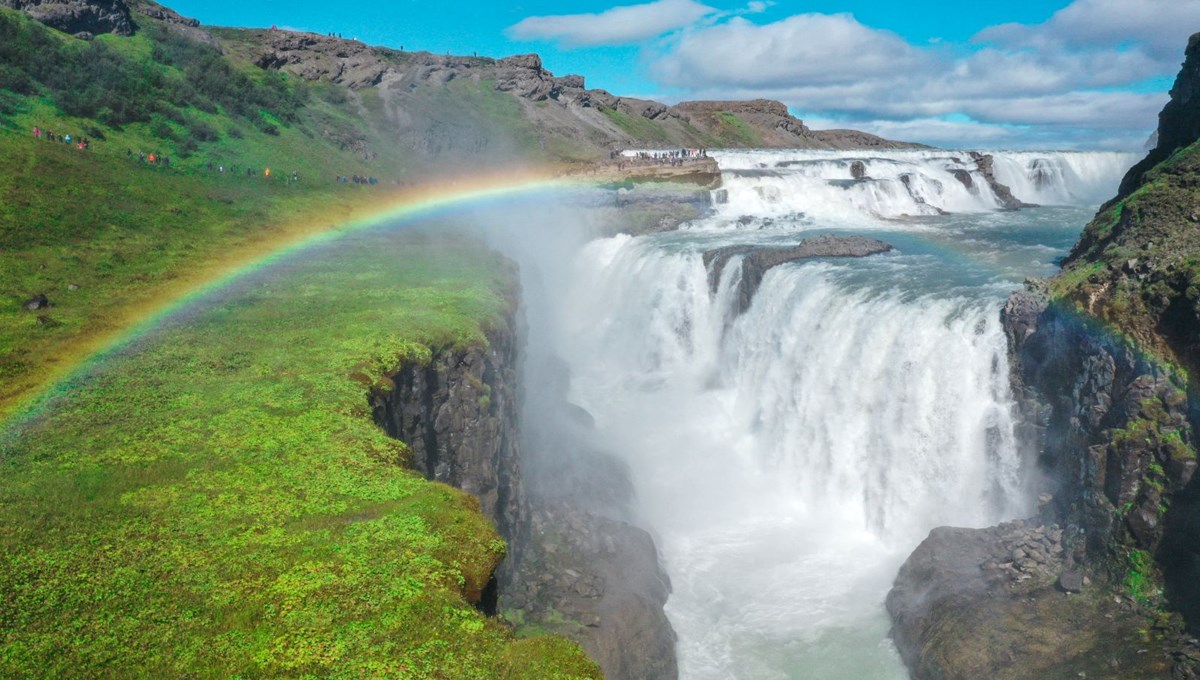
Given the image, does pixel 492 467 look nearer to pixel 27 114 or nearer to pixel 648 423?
pixel 648 423

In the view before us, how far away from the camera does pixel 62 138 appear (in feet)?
116

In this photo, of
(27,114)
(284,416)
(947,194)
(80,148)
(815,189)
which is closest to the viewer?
(284,416)

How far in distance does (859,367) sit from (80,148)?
1404 inches

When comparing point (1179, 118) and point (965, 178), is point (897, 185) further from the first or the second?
point (1179, 118)

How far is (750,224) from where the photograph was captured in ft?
147

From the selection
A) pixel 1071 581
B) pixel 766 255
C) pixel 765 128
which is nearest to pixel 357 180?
pixel 766 255

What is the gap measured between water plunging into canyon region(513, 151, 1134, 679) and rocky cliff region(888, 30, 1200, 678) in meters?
1.09

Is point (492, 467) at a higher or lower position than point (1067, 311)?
lower

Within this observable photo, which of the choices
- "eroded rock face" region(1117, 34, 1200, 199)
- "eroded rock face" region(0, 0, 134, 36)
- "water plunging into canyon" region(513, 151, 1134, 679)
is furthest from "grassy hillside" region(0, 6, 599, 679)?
"eroded rock face" region(0, 0, 134, 36)

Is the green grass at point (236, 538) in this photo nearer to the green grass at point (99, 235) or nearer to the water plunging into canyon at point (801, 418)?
the green grass at point (99, 235)

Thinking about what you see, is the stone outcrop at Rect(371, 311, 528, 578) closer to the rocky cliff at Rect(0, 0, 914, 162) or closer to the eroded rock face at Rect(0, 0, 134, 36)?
the rocky cliff at Rect(0, 0, 914, 162)

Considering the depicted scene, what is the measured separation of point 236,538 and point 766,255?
2529 cm

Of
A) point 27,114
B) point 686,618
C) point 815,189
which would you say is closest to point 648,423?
point 686,618

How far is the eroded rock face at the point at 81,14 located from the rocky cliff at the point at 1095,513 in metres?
62.8
